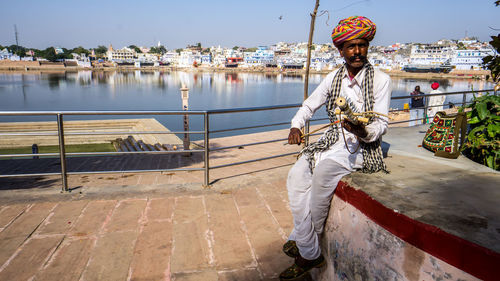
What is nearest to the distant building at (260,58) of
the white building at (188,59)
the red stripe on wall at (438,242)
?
the white building at (188,59)

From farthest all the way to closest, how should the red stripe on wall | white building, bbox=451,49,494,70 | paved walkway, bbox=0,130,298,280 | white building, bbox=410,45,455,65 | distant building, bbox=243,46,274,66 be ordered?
distant building, bbox=243,46,274,66 → white building, bbox=410,45,455,65 → white building, bbox=451,49,494,70 → paved walkway, bbox=0,130,298,280 → the red stripe on wall

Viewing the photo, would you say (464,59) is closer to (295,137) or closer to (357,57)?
(357,57)

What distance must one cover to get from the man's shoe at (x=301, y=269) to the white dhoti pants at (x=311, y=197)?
0.04m

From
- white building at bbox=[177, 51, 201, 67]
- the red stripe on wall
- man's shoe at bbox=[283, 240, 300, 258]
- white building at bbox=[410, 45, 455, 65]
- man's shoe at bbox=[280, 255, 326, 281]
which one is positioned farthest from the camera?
white building at bbox=[177, 51, 201, 67]

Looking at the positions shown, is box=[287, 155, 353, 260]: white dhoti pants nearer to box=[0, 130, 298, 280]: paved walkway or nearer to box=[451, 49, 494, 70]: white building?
box=[0, 130, 298, 280]: paved walkway

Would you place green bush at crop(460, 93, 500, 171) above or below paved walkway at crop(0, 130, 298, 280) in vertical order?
above

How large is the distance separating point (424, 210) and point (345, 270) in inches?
21.1

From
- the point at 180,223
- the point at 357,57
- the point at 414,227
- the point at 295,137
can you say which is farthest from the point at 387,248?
the point at 180,223

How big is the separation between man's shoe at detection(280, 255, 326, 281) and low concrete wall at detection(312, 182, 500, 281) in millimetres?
52

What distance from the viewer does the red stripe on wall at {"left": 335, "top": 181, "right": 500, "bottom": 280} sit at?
3.33 ft

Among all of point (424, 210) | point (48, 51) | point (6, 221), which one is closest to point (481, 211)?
point (424, 210)

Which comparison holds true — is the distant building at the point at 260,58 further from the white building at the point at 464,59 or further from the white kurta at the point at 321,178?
the white kurta at the point at 321,178

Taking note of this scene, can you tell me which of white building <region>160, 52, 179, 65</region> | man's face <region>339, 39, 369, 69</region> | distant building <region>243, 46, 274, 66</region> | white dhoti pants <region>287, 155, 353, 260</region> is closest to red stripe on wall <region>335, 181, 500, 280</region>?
white dhoti pants <region>287, 155, 353, 260</region>

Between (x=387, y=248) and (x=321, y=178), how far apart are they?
54cm
